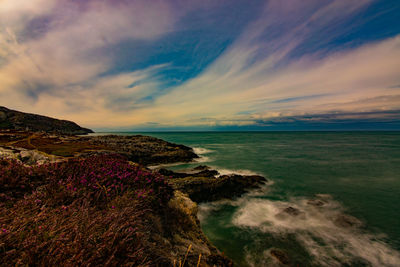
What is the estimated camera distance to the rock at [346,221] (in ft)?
37.1

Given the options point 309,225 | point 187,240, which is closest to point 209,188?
point 309,225

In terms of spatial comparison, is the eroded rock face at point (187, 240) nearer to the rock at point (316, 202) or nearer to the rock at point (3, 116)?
the rock at point (316, 202)

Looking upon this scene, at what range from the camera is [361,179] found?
22391 millimetres

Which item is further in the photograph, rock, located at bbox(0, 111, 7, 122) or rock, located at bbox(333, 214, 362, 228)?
rock, located at bbox(0, 111, 7, 122)

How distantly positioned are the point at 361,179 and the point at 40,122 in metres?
179

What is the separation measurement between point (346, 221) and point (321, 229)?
2.76 metres

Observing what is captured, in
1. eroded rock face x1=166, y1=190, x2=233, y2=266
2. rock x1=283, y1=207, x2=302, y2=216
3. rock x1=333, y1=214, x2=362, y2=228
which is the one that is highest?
eroded rock face x1=166, y1=190, x2=233, y2=266

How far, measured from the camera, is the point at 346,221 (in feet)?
38.5

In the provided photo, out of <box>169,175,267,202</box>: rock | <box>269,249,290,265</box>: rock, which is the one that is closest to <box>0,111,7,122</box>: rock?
<box>169,175,267,202</box>: rock

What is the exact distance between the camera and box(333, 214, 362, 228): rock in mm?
11304

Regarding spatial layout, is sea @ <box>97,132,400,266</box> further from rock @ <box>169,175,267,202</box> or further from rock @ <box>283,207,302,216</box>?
rock @ <box>169,175,267,202</box>

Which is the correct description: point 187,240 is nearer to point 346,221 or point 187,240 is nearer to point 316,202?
point 346,221

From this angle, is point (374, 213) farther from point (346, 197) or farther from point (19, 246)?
point (19, 246)

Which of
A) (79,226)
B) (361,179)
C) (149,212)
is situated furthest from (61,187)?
(361,179)
